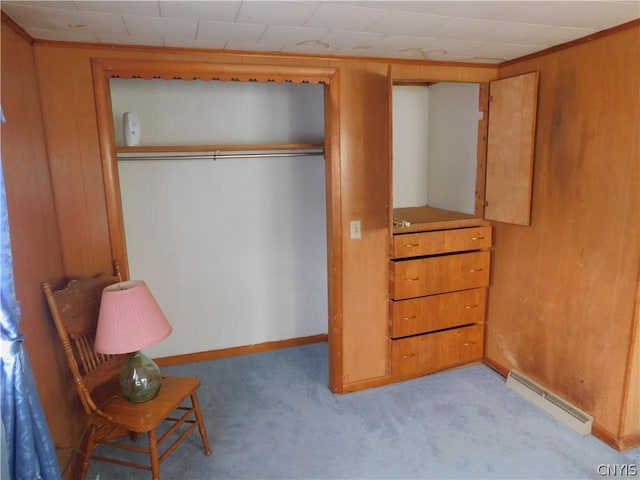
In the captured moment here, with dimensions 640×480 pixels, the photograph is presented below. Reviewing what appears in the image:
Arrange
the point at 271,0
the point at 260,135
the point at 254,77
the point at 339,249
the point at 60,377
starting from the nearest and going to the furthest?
the point at 271,0, the point at 60,377, the point at 254,77, the point at 339,249, the point at 260,135

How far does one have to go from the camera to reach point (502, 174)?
2.59 metres

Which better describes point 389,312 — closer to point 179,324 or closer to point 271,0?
point 179,324

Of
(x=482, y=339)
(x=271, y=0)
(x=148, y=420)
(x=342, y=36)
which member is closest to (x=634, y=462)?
(x=482, y=339)

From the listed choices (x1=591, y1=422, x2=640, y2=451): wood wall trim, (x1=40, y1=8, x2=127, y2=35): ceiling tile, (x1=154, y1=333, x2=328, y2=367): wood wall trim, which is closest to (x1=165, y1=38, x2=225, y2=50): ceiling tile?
(x1=40, y1=8, x2=127, y2=35): ceiling tile

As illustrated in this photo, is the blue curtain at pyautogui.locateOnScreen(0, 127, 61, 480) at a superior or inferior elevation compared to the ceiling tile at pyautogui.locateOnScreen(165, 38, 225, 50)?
inferior

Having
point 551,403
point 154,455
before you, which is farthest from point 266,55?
point 551,403

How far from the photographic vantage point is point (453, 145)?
3027mm

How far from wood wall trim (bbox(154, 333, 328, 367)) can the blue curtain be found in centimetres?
176

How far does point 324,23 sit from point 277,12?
0.24 metres

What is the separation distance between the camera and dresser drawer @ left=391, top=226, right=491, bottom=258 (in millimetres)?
2621

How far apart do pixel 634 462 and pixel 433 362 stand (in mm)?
1138

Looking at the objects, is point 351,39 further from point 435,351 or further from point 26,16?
point 435,351

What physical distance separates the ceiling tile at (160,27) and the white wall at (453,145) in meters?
1.83

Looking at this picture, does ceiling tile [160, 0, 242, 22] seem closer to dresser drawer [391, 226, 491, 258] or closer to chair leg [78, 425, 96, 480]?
dresser drawer [391, 226, 491, 258]
